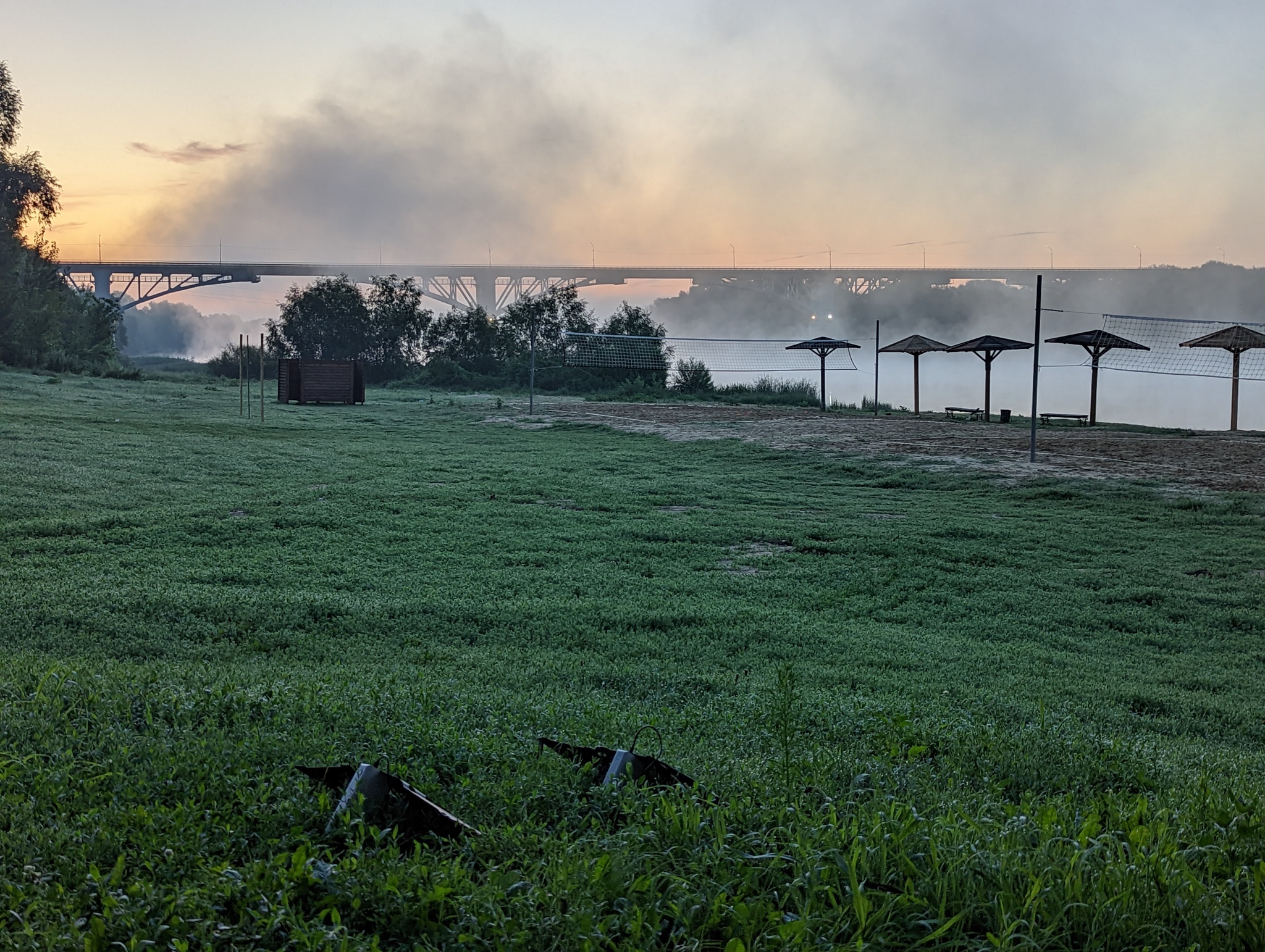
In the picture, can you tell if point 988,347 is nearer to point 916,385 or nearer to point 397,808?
point 916,385

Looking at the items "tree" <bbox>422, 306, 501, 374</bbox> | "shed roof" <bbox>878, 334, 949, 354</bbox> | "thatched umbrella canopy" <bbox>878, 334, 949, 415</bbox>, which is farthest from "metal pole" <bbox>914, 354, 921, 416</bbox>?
"tree" <bbox>422, 306, 501, 374</bbox>

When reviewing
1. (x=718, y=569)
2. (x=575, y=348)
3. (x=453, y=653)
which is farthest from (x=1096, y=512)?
(x=575, y=348)

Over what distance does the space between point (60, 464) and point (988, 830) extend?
11.6m

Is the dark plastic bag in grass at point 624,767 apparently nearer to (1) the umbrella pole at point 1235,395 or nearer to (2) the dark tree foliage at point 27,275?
(1) the umbrella pole at point 1235,395

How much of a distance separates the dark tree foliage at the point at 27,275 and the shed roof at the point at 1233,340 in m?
34.2

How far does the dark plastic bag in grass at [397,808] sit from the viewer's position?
7.82ft

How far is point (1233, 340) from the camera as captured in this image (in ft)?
84.2

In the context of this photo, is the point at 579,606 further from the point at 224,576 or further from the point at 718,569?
the point at 224,576

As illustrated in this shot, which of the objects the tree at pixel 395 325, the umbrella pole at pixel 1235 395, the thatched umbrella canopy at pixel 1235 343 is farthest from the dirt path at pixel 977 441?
the tree at pixel 395 325

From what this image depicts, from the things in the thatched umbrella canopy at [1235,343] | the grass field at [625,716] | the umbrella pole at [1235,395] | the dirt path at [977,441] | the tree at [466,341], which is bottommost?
the grass field at [625,716]

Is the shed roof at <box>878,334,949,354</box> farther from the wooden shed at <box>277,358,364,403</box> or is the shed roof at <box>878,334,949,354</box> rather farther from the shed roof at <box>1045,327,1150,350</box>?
the wooden shed at <box>277,358,364,403</box>

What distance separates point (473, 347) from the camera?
50500 mm

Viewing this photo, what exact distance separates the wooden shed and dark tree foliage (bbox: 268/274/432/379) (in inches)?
840

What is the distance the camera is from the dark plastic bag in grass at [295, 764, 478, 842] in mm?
2383
